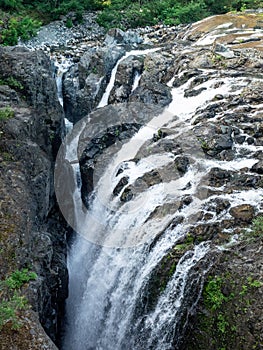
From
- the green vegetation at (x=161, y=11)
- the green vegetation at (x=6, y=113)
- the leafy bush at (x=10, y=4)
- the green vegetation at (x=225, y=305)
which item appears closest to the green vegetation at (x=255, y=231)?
the green vegetation at (x=225, y=305)

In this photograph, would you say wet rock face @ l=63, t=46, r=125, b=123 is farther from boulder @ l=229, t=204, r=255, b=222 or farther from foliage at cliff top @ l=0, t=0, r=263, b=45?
boulder @ l=229, t=204, r=255, b=222

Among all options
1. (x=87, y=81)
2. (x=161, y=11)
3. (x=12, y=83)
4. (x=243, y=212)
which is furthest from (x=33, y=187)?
(x=161, y=11)

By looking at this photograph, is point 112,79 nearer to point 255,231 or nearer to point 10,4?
point 255,231

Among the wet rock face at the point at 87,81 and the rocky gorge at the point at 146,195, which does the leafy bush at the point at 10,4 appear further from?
the rocky gorge at the point at 146,195

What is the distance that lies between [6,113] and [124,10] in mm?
23194

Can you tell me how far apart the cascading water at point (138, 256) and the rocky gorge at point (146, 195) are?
0.13 feet

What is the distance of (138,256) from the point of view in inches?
388

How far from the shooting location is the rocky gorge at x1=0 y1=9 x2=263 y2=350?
809 centimetres

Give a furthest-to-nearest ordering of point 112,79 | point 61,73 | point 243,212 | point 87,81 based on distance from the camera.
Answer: point 61,73
point 112,79
point 87,81
point 243,212

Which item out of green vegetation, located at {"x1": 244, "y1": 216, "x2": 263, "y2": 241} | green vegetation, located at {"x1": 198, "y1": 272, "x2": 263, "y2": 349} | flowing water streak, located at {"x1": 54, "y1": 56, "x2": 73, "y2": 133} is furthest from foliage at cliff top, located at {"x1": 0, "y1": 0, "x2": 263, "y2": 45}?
green vegetation, located at {"x1": 198, "y1": 272, "x2": 263, "y2": 349}

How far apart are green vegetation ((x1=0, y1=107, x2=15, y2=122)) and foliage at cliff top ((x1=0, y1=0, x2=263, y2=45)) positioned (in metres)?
16.5

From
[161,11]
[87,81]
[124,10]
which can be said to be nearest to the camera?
[87,81]

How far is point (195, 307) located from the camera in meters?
8.06

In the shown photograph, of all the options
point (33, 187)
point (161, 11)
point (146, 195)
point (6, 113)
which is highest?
point (6, 113)
